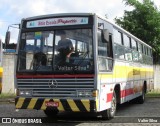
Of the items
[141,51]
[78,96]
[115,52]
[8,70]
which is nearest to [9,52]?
[8,70]

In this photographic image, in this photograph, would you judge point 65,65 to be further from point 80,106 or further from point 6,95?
point 6,95

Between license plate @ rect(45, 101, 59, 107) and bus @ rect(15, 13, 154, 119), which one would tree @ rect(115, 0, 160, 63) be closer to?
bus @ rect(15, 13, 154, 119)

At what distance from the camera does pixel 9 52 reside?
72.4 feet

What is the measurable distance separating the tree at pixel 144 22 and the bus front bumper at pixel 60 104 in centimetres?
1986

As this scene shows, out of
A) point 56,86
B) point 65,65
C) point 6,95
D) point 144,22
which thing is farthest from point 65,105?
point 144,22

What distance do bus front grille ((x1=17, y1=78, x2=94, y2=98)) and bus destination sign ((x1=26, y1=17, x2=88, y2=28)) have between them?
160 cm

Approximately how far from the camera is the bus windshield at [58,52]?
10531 mm

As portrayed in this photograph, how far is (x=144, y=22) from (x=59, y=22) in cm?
2018

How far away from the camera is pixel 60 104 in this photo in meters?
10.5

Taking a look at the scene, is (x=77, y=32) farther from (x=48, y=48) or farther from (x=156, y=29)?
(x=156, y=29)

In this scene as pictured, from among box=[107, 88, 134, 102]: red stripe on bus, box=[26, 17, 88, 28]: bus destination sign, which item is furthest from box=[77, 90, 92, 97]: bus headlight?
box=[26, 17, 88, 28]: bus destination sign

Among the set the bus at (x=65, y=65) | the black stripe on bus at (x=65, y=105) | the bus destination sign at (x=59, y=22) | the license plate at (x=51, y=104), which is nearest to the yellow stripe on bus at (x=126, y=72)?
the bus at (x=65, y=65)

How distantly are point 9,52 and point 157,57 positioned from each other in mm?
12664

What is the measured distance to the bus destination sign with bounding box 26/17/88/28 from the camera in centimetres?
1080
